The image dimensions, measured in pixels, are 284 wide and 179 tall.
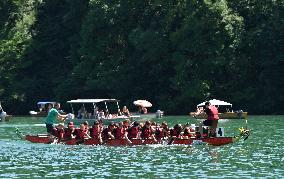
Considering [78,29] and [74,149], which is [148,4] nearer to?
[78,29]

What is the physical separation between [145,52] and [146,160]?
50809mm

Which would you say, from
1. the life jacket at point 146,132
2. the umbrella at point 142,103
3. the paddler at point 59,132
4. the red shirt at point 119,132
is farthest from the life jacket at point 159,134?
the umbrella at point 142,103

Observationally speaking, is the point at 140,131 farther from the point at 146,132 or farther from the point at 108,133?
the point at 108,133

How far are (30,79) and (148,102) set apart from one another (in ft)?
55.7

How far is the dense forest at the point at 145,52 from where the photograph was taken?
83.4m

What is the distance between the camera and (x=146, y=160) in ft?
121

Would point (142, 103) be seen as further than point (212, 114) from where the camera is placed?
Yes

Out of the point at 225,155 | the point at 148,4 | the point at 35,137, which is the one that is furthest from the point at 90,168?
the point at 148,4

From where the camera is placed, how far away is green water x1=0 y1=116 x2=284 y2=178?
31.9 m

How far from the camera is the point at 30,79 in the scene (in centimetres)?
9500

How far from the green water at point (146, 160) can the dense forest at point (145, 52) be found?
34508 millimetres

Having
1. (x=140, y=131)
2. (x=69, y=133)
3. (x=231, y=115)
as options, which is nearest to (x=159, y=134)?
(x=140, y=131)

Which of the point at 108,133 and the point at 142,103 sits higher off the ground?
the point at 142,103

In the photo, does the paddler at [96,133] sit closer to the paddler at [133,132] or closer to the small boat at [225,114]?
the paddler at [133,132]
